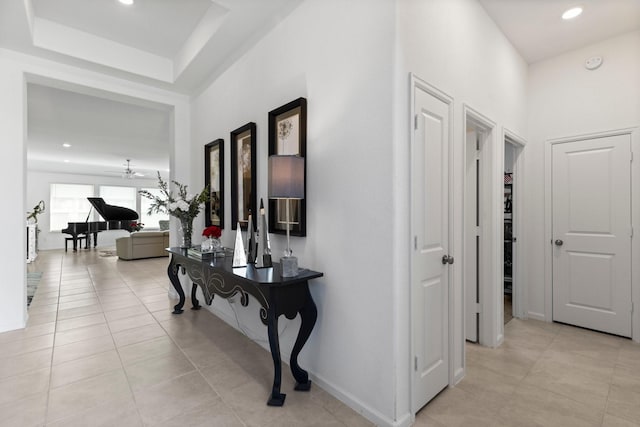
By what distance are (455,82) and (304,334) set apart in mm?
2111

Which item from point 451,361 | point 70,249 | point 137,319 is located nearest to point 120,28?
point 137,319

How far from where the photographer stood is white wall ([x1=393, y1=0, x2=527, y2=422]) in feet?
5.73

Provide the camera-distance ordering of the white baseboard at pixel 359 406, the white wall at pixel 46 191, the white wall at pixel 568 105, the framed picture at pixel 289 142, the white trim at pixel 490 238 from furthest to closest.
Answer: the white wall at pixel 46 191 < the white wall at pixel 568 105 < the white trim at pixel 490 238 < the framed picture at pixel 289 142 < the white baseboard at pixel 359 406

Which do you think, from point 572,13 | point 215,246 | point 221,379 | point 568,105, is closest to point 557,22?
point 572,13

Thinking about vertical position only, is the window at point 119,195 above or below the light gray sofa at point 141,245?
above

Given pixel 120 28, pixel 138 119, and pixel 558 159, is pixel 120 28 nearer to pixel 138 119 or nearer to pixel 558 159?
pixel 138 119

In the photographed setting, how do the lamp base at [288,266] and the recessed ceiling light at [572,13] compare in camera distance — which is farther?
the recessed ceiling light at [572,13]

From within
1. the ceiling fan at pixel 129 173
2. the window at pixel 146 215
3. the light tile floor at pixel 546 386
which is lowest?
the light tile floor at pixel 546 386

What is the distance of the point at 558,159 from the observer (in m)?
3.38

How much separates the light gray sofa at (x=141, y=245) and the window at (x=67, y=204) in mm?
4204

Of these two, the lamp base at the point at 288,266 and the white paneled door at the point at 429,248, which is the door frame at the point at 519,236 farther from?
the lamp base at the point at 288,266

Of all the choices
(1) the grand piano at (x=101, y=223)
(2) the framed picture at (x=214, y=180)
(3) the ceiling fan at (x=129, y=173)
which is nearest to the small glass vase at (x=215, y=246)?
(2) the framed picture at (x=214, y=180)

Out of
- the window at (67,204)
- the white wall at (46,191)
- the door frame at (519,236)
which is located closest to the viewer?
the door frame at (519,236)

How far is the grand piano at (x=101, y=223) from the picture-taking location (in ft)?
30.6
